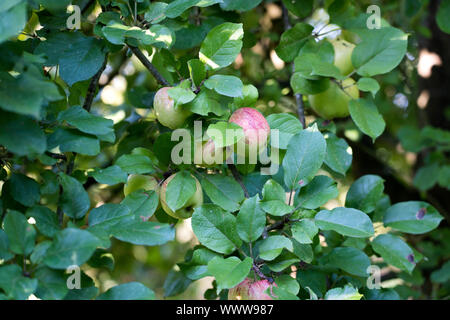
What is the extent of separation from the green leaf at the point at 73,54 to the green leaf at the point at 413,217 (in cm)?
61

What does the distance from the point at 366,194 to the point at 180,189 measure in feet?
1.19

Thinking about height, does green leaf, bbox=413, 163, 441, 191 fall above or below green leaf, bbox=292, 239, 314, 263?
below

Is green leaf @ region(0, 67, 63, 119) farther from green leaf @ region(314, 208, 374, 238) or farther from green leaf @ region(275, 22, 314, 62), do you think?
green leaf @ region(275, 22, 314, 62)

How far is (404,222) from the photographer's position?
2.85 ft

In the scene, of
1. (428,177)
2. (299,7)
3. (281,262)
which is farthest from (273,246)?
(428,177)

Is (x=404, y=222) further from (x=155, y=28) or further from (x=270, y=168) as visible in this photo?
(x=155, y=28)

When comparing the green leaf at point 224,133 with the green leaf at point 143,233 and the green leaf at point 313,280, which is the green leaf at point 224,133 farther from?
the green leaf at point 313,280

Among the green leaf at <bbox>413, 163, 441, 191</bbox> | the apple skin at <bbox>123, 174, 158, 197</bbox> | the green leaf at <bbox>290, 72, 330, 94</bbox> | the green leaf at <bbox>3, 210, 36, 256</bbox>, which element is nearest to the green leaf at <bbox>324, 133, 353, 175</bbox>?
the green leaf at <bbox>290, 72, 330, 94</bbox>

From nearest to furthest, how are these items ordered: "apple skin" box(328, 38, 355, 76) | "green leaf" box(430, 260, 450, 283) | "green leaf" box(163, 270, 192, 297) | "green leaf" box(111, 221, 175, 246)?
1. "green leaf" box(111, 221, 175, 246)
2. "apple skin" box(328, 38, 355, 76)
3. "green leaf" box(163, 270, 192, 297)
4. "green leaf" box(430, 260, 450, 283)

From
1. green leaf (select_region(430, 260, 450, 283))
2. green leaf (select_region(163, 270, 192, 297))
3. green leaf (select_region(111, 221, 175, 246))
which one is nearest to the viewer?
green leaf (select_region(111, 221, 175, 246))

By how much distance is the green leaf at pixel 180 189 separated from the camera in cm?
67

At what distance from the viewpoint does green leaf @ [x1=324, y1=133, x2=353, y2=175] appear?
2.82ft

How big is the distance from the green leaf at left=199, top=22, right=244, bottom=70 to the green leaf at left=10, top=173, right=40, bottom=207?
0.99 feet
